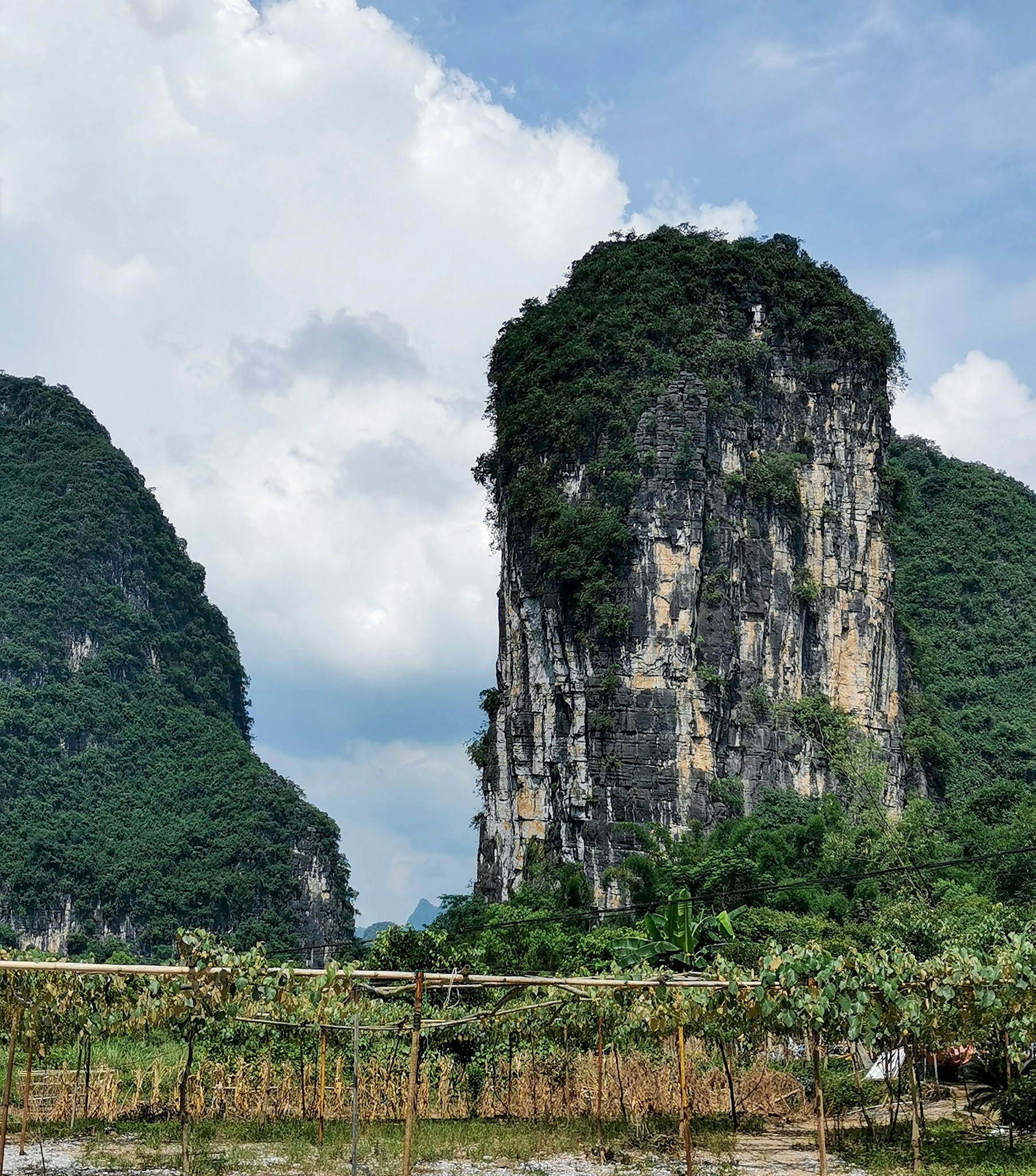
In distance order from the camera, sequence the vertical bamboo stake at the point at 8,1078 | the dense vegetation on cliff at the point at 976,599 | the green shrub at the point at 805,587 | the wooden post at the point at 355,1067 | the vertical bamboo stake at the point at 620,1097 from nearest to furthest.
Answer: the vertical bamboo stake at the point at 8,1078, the wooden post at the point at 355,1067, the vertical bamboo stake at the point at 620,1097, the green shrub at the point at 805,587, the dense vegetation on cliff at the point at 976,599

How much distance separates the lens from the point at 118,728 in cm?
6475

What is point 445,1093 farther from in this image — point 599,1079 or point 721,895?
point 721,895

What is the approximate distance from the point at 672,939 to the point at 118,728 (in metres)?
50.1

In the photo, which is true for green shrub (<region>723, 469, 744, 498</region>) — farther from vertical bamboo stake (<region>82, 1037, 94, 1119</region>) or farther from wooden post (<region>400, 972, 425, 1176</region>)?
wooden post (<region>400, 972, 425, 1176</region>)

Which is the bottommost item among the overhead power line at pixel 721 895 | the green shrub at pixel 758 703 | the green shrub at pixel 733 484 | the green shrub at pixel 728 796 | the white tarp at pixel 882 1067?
the white tarp at pixel 882 1067

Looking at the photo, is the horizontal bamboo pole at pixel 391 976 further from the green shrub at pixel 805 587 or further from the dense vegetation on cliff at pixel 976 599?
the dense vegetation on cliff at pixel 976 599

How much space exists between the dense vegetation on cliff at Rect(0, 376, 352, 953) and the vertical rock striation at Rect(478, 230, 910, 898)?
21.8 m

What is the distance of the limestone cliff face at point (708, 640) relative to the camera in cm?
3491

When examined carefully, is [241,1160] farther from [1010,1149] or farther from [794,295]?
[794,295]

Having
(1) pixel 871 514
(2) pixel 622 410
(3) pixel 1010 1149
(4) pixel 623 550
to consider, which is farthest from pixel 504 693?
(3) pixel 1010 1149

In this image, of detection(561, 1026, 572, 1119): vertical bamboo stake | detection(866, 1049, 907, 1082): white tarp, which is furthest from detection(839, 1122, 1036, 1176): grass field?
detection(561, 1026, 572, 1119): vertical bamboo stake

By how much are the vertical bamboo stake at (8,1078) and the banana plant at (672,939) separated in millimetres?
9567

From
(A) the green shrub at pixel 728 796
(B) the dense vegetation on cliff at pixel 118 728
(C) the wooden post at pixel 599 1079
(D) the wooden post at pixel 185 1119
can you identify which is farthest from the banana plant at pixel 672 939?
(B) the dense vegetation on cliff at pixel 118 728

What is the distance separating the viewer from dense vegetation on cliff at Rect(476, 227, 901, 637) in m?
36.7
